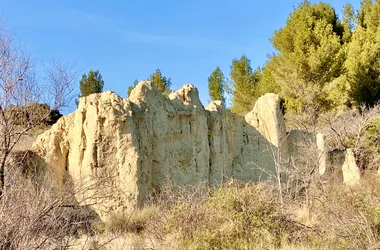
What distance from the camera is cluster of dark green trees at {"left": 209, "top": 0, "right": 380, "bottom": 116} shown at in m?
22.5

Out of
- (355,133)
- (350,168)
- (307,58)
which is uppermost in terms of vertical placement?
(307,58)

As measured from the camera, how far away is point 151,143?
13055mm

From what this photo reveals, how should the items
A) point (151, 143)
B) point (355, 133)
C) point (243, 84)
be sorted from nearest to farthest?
point (151, 143) → point (355, 133) → point (243, 84)

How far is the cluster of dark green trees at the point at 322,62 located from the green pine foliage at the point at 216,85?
481 cm

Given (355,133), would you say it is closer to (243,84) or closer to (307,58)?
(307,58)

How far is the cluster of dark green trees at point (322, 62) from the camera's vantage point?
2255cm

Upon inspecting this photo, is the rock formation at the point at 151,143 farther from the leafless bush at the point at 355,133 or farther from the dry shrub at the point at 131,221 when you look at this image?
the leafless bush at the point at 355,133

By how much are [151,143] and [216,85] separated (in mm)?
18889

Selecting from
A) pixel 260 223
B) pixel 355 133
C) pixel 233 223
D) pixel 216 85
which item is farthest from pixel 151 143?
pixel 216 85

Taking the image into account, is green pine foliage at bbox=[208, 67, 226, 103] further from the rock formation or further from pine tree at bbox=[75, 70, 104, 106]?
the rock formation

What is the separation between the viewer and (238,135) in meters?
15.6

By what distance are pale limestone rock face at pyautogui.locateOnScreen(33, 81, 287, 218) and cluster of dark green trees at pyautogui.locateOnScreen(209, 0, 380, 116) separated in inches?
273

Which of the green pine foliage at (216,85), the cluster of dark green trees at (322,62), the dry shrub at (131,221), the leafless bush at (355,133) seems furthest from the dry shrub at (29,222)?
the green pine foliage at (216,85)

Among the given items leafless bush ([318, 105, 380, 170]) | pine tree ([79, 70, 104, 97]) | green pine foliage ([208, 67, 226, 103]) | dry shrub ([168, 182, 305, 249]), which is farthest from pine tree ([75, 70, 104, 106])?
dry shrub ([168, 182, 305, 249])
